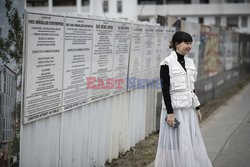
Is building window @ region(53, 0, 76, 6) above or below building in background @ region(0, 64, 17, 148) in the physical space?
above

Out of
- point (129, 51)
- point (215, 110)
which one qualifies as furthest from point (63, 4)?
point (129, 51)

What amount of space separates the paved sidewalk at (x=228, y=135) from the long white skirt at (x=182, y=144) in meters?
1.14

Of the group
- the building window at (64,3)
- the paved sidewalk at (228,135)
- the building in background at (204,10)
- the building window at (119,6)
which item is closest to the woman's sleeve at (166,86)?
the paved sidewalk at (228,135)

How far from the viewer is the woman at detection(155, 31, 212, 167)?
4734 mm

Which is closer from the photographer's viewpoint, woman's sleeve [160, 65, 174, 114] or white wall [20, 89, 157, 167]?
white wall [20, 89, 157, 167]

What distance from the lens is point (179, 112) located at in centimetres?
480

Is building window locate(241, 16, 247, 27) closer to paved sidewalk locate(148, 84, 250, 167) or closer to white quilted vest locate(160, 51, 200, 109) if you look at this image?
paved sidewalk locate(148, 84, 250, 167)

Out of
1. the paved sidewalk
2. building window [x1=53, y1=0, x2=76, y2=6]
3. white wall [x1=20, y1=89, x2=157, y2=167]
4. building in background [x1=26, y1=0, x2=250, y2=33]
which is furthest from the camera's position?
building in background [x1=26, y1=0, x2=250, y2=33]

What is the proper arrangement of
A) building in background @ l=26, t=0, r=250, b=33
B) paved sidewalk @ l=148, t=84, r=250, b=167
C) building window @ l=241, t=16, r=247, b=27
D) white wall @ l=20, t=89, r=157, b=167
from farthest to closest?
1. building window @ l=241, t=16, r=247, b=27
2. building in background @ l=26, t=0, r=250, b=33
3. paved sidewalk @ l=148, t=84, r=250, b=167
4. white wall @ l=20, t=89, r=157, b=167

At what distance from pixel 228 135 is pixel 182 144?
346 cm

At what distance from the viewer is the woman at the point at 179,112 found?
4734 mm

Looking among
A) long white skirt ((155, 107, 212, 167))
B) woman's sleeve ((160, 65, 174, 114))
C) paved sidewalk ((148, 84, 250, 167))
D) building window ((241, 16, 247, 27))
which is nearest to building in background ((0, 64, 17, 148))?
woman's sleeve ((160, 65, 174, 114))

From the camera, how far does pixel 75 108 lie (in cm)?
488

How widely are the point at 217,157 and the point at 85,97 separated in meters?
2.50
